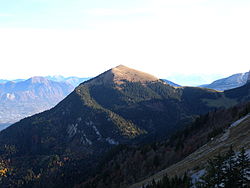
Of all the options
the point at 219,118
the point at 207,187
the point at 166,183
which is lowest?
the point at 219,118

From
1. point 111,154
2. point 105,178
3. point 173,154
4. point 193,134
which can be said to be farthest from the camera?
point 111,154

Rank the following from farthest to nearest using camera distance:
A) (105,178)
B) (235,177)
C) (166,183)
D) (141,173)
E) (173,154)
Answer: (105,178)
(141,173)
(173,154)
(166,183)
(235,177)

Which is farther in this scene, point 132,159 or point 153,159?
point 132,159

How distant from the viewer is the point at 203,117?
152m

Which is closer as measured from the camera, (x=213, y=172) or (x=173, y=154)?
(x=213, y=172)

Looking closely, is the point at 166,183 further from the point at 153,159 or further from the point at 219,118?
the point at 219,118

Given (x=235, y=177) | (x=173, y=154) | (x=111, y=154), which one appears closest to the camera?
(x=235, y=177)

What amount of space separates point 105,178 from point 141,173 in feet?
123

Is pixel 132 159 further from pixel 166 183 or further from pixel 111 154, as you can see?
pixel 166 183

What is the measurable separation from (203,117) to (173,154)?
167 ft

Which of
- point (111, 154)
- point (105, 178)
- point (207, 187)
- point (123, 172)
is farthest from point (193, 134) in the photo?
point (207, 187)

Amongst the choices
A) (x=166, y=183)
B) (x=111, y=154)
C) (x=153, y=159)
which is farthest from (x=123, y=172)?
(x=166, y=183)

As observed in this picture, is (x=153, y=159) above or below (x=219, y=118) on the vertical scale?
below

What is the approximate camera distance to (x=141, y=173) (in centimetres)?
12012
